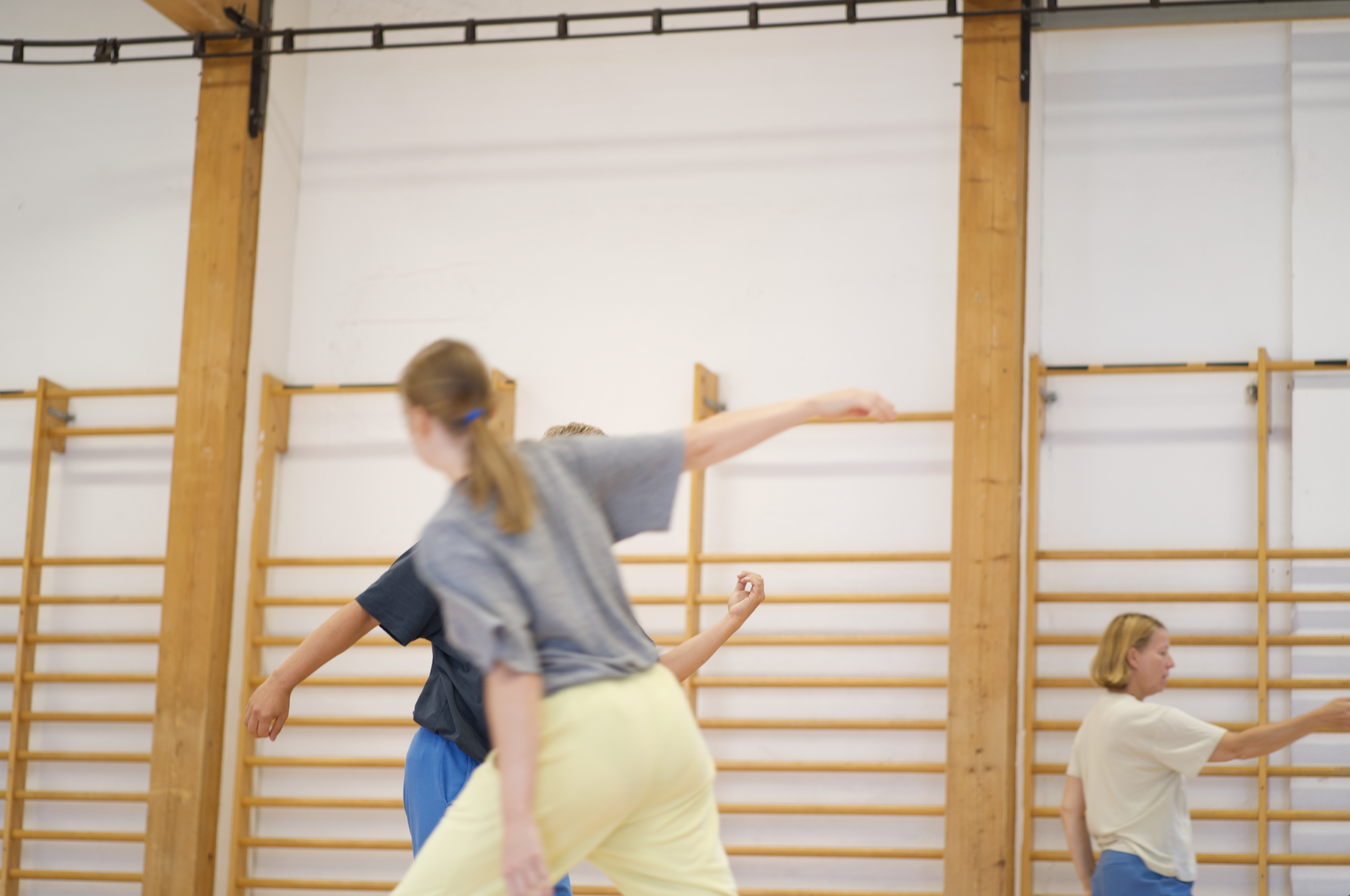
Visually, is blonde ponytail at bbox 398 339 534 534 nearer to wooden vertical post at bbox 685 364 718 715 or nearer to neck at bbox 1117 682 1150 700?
neck at bbox 1117 682 1150 700

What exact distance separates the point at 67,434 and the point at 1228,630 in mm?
4405

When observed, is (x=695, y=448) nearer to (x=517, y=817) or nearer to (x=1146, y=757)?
(x=517, y=817)

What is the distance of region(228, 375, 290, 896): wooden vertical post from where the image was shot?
15.6 feet

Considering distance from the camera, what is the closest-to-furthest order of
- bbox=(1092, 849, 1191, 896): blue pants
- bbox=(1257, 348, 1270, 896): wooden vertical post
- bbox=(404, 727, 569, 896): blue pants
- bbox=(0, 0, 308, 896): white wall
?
bbox=(404, 727, 569, 896): blue pants → bbox=(1092, 849, 1191, 896): blue pants → bbox=(1257, 348, 1270, 896): wooden vertical post → bbox=(0, 0, 308, 896): white wall

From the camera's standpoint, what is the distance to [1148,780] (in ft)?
11.0

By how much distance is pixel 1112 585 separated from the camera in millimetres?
4406

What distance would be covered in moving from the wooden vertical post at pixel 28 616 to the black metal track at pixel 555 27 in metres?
1.33

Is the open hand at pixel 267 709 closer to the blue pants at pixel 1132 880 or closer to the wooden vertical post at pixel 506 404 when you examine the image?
the blue pants at pixel 1132 880

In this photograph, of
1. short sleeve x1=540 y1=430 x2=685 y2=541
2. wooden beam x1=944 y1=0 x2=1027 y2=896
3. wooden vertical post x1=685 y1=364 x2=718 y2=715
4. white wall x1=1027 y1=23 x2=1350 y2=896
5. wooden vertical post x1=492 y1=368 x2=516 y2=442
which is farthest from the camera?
wooden vertical post x1=492 y1=368 x2=516 y2=442

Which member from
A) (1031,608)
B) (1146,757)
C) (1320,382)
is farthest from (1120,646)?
(1320,382)

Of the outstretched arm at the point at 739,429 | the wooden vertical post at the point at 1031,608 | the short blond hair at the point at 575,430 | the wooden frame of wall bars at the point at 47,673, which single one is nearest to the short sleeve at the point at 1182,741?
the wooden vertical post at the point at 1031,608

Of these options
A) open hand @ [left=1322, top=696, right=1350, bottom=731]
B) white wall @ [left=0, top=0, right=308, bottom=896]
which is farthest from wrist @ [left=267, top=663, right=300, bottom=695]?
white wall @ [left=0, top=0, right=308, bottom=896]

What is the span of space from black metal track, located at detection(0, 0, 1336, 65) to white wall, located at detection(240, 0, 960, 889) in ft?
0.40

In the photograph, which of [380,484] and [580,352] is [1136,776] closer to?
[580,352]
